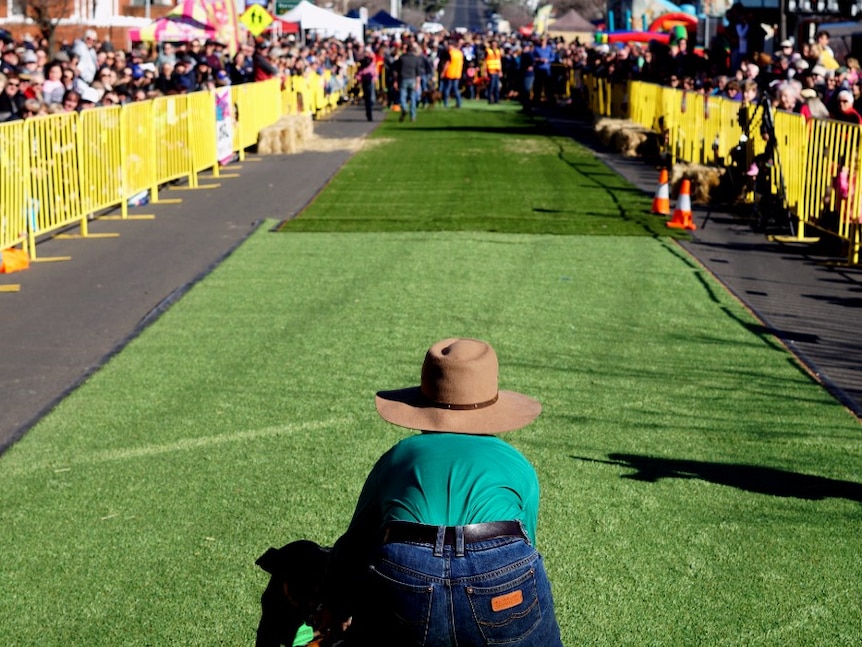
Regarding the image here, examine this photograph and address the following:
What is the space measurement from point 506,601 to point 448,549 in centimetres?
19

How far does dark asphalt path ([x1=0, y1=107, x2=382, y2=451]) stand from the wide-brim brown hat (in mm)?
4531

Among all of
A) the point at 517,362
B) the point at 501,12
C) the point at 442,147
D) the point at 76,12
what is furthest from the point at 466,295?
the point at 501,12

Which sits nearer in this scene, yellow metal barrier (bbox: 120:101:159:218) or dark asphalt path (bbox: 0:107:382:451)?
dark asphalt path (bbox: 0:107:382:451)

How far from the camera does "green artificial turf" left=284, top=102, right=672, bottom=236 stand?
16.4m

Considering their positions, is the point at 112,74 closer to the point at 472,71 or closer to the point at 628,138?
the point at 628,138

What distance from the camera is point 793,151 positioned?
1570 centimetres

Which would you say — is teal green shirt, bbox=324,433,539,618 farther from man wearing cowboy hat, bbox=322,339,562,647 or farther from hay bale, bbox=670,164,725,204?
hay bale, bbox=670,164,725,204

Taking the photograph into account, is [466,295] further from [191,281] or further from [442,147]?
[442,147]

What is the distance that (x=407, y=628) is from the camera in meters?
3.17

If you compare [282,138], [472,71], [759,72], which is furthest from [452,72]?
[759,72]

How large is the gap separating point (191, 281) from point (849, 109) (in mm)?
7612

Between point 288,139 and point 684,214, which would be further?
point 288,139

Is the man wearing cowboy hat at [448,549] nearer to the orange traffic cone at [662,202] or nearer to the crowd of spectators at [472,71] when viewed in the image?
the crowd of spectators at [472,71]

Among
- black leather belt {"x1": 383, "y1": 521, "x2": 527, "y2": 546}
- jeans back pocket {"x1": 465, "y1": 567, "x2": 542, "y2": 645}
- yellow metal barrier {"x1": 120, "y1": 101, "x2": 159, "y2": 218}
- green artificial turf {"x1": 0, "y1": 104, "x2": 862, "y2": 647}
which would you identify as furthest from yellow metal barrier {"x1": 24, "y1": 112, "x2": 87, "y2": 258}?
jeans back pocket {"x1": 465, "y1": 567, "x2": 542, "y2": 645}
